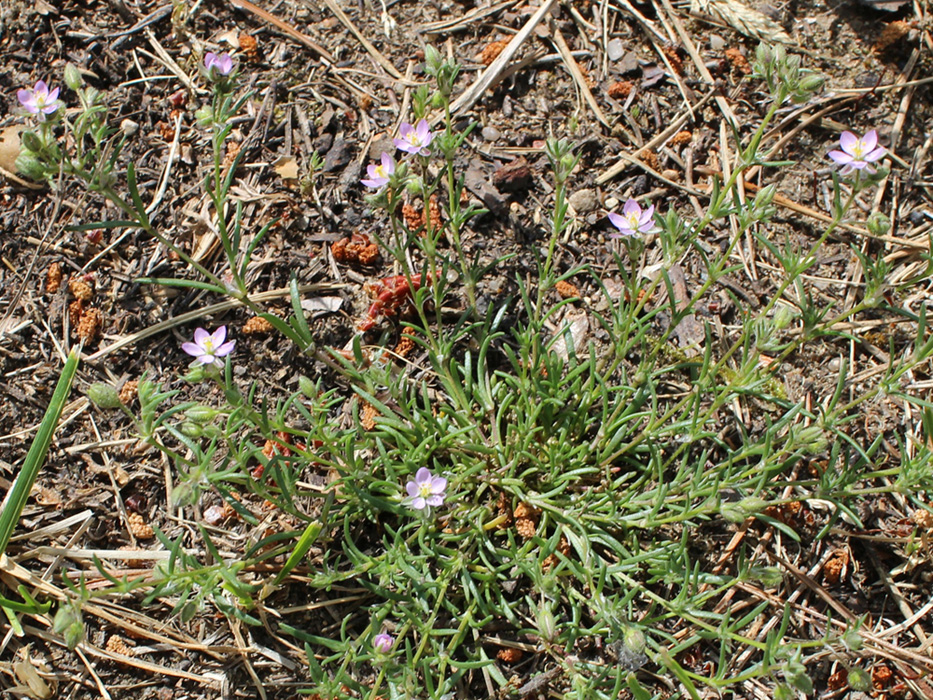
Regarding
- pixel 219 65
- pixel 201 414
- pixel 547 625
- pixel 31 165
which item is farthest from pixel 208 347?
pixel 547 625

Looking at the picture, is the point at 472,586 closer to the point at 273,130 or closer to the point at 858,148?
the point at 858,148

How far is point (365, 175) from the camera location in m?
4.67

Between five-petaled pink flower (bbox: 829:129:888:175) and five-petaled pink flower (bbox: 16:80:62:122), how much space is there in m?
2.97

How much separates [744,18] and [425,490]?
373 centimetres

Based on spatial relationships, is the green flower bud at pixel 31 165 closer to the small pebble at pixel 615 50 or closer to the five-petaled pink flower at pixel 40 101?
the five-petaled pink flower at pixel 40 101

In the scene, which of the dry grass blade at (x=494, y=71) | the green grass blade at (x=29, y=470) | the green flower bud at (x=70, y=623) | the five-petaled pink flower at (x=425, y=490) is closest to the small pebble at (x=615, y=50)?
the dry grass blade at (x=494, y=71)

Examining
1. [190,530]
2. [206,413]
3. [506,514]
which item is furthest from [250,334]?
[506,514]

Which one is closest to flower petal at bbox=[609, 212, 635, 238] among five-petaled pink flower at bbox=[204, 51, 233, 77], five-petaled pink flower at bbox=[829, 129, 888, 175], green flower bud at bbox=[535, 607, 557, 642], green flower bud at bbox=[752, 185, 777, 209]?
green flower bud at bbox=[752, 185, 777, 209]

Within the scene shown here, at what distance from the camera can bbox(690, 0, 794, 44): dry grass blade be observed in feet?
16.1

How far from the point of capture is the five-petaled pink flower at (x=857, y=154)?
2.96 m

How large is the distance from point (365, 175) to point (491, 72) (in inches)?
40.1

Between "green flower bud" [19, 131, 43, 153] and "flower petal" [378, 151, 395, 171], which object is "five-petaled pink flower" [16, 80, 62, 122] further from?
"flower petal" [378, 151, 395, 171]

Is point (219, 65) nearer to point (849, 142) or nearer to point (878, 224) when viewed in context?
point (849, 142)

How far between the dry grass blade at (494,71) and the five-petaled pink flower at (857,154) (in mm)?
2285
